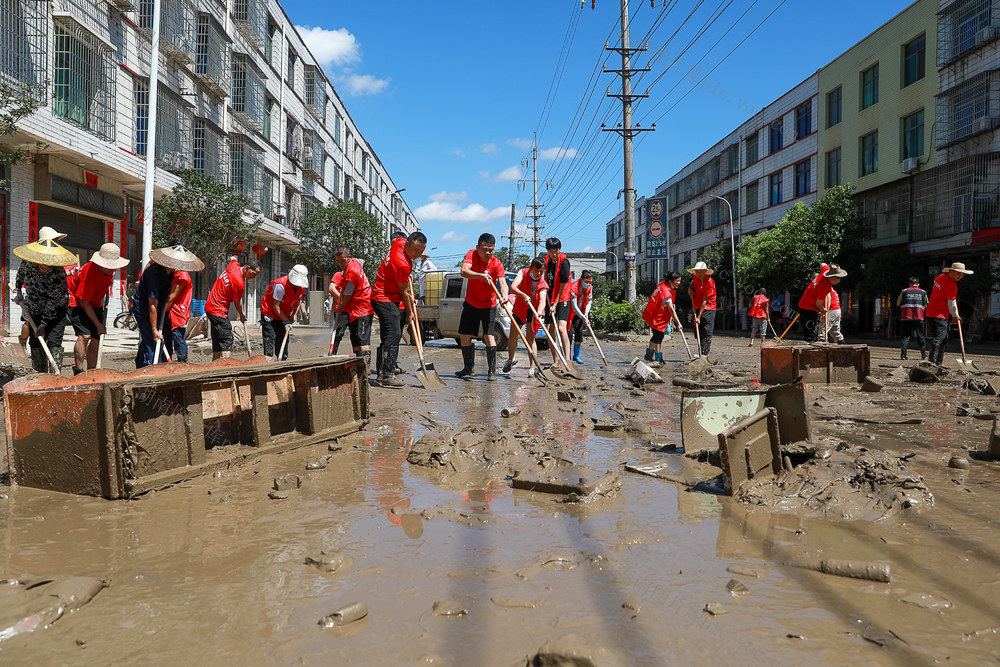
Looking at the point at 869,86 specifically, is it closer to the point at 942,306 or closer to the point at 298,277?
the point at 942,306

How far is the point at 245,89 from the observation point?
86.5ft

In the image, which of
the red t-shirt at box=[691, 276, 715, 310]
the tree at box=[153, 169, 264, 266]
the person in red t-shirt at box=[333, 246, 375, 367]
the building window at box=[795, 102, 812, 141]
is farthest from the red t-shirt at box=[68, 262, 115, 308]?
the building window at box=[795, 102, 812, 141]

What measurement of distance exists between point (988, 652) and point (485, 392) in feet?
18.6

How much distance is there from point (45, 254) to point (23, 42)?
10.7 m

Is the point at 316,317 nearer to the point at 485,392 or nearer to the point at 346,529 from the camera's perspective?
the point at 485,392

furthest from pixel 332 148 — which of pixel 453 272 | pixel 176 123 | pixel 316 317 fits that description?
pixel 453 272

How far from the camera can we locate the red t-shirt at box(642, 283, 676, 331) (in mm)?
10312

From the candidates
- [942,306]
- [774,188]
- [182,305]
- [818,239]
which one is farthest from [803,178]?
[182,305]

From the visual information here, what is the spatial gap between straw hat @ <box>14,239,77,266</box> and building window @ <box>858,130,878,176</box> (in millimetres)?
29265

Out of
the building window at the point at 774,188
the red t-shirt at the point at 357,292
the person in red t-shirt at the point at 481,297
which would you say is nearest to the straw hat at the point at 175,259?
the red t-shirt at the point at 357,292

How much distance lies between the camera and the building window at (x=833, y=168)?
3066 centimetres

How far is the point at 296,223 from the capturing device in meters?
34.5

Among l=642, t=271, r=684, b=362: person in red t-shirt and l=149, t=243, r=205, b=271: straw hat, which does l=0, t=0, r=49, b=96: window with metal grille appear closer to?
l=149, t=243, r=205, b=271: straw hat

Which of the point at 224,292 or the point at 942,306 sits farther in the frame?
the point at 942,306
